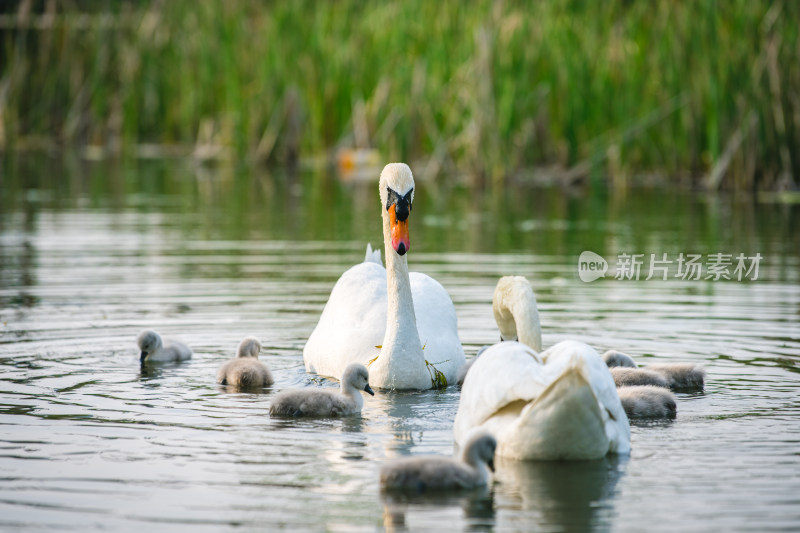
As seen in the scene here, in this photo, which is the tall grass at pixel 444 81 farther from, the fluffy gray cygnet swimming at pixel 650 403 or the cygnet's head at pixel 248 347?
the fluffy gray cygnet swimming at pixel 650 403

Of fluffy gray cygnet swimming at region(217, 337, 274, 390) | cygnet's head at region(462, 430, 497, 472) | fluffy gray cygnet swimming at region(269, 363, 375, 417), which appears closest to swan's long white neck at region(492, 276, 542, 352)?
fluffy gray cygnet swimming at region(269, 363, 375, 417)

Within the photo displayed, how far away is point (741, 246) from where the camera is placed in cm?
1488

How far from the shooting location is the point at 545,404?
5867 millimetres

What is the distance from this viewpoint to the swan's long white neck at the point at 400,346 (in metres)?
8.30

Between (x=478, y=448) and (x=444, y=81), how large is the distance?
56.4 feet

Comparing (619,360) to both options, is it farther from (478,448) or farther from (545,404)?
(478,448)

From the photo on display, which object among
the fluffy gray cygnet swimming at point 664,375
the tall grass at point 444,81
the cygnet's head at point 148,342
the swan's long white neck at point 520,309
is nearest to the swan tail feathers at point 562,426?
the swan's long white neck at point 520,309

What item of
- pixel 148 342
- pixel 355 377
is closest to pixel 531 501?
pixel 355 377

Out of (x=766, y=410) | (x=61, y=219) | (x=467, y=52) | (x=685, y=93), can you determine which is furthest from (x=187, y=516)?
(x=467, y=52)

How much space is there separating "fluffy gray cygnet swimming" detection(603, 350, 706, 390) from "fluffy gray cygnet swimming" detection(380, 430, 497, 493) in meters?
2.37

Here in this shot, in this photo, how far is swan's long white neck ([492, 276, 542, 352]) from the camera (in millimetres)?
7203

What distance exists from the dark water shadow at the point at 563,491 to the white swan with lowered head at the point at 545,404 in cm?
7

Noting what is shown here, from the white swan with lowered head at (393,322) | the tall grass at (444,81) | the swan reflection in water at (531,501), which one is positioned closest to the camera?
the swan reflection in water at (531,501)

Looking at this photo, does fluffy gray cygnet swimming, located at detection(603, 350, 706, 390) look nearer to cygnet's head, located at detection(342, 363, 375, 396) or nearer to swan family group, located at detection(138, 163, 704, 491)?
swan family group, located at detection(138, 163, 704, 491)
